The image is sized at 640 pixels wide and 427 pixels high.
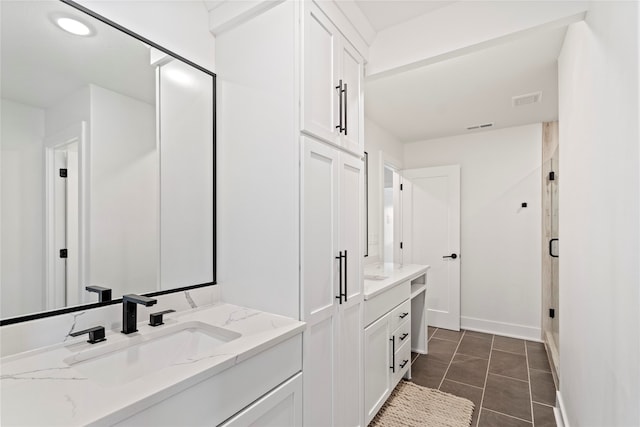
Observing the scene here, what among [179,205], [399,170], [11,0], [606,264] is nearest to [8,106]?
[11,0]

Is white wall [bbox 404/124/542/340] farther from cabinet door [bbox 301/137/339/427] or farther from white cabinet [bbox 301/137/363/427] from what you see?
cabinet door [bbox 301/137/339/427]

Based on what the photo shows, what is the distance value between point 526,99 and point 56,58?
138 inches

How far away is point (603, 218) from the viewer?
120cm

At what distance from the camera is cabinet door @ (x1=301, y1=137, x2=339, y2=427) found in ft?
4.50

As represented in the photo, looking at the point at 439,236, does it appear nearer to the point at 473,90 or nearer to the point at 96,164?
the point at 473,90

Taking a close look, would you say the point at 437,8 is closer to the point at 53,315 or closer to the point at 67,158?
the point at 67,158

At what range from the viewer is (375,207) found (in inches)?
140

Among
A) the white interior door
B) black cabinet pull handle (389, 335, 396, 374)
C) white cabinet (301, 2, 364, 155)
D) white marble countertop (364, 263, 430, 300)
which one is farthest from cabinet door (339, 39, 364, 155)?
the white interior door

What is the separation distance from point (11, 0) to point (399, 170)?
157 inches

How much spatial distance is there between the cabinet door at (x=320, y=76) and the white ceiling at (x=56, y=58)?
74 centimetres

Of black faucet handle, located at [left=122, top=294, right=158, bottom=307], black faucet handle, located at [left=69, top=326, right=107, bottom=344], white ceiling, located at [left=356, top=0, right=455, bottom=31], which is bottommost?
black faucet handle, located at [left=69, top=326, right=107, bottom=344]

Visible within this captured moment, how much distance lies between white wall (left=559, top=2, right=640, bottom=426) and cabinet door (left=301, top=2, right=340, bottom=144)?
1.08 meters

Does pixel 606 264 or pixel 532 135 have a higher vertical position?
pixel 532 135

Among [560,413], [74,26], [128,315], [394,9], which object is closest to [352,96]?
[394,9]
